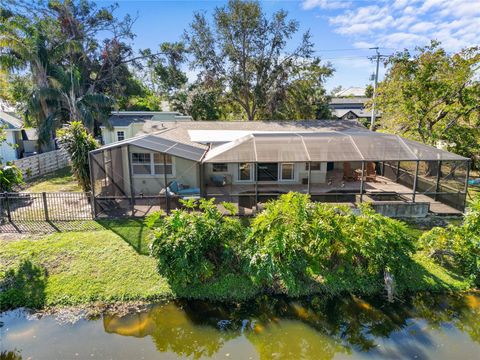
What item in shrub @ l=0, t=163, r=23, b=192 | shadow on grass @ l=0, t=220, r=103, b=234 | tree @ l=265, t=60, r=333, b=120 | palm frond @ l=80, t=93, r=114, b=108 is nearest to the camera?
shadow on grass @ l=0, t=220, r=103, b=234

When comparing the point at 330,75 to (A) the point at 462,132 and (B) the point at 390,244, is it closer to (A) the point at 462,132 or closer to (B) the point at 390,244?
(A) the point at 462,132

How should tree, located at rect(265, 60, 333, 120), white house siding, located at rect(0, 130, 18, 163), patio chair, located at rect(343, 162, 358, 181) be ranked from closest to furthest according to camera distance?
patio chair, located at rect(343, 162, 358, 181) < white house siding, located at rect(0, 130, 18, 163) < tree, located at rect(265, 60, 333, 120)

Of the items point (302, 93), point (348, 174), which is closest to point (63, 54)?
point (302, 93)

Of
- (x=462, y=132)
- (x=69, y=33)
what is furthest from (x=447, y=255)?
(x=69, y=33)

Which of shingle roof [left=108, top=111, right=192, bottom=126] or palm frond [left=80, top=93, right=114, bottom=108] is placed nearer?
palm frond [left=80, top=93, right=114, bottom=108]

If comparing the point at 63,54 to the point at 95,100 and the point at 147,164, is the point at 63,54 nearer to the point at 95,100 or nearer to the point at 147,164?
the point at 95,100

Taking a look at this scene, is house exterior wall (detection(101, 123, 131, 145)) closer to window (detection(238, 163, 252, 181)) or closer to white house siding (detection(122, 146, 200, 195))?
white house siding (detection(122, 146, 200, 195))

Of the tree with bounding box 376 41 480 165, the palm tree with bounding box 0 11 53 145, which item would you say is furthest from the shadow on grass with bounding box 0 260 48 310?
the tree with bounding box 376 41 480 165
